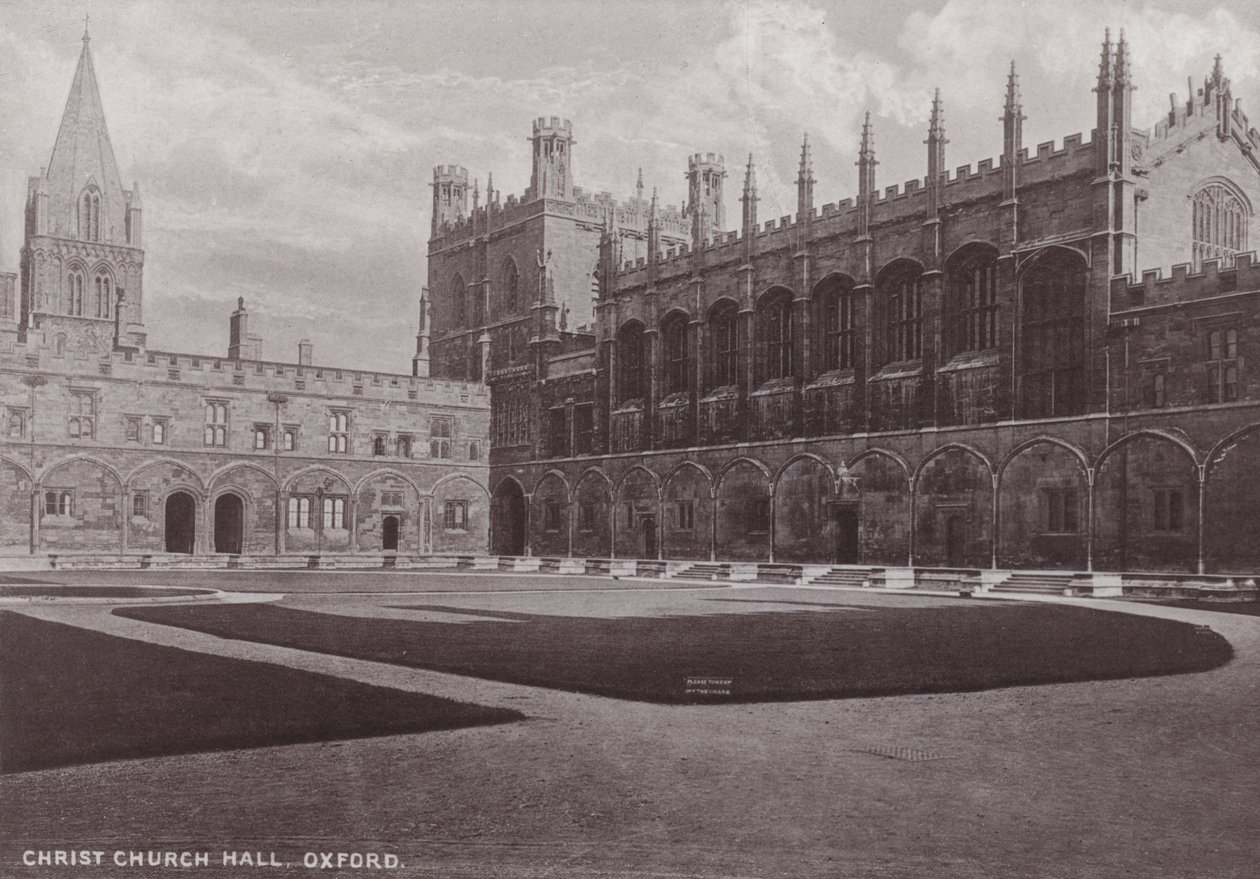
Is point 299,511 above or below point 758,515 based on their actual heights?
below

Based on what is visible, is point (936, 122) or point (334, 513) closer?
point (936, 122)

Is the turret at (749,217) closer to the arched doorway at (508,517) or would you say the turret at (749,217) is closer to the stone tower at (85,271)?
the arched doorway at (508,517)

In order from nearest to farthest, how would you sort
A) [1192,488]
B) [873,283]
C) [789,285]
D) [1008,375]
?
[1192,488]
[1008,375]
[873,283]
[789,285]

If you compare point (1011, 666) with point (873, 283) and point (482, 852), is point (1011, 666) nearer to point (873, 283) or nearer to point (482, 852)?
point (482, 852)

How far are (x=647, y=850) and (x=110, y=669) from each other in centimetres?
762

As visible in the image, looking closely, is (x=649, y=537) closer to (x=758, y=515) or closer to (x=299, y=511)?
(x=758, y=515)

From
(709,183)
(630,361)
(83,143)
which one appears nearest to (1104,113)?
(630,361)

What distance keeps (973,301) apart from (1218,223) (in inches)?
268

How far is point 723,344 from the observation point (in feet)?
145

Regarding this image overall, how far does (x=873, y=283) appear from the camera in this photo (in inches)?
1474

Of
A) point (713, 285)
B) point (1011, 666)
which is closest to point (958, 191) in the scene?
point (713, 285)

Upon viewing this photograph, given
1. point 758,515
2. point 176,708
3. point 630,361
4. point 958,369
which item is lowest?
point 176,708

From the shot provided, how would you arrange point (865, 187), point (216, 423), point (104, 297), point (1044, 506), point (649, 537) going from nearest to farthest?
1. point (1044, 506)
2. point (865, 187)
3. point (649, 537)
4. point (216, 423)
5. point (104, 297)
